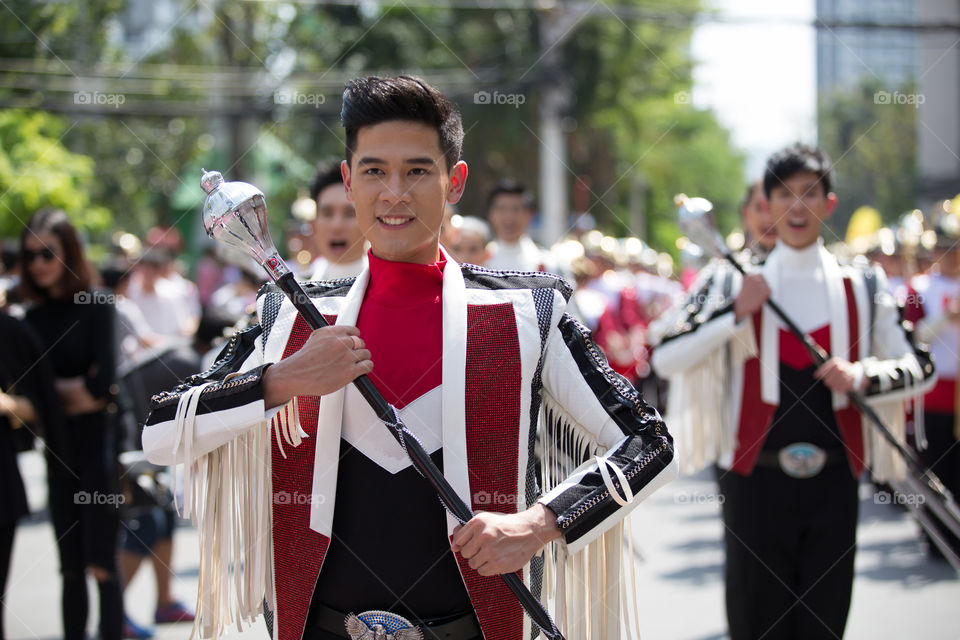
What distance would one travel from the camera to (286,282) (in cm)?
237

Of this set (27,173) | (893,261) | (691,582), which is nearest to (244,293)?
(691,582)

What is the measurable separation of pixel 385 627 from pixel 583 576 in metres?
0.49

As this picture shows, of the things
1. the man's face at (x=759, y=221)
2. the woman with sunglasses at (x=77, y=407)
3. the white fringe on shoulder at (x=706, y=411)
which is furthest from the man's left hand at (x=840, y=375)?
the woman with sunglasses at (x=77, y=407)

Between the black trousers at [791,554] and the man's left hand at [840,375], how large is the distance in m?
0.34

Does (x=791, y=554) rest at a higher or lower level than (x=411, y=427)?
lower

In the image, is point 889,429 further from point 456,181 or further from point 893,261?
point 893,261

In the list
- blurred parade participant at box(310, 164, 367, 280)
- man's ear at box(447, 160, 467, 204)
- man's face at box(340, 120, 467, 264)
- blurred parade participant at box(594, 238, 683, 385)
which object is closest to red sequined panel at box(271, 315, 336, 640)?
man's face at box(340, 120, 467, 264)

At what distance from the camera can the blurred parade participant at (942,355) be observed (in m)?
7.61

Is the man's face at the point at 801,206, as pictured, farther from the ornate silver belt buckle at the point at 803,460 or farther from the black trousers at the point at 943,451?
the black trousers at the point at 943,451

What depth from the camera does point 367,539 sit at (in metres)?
2.39

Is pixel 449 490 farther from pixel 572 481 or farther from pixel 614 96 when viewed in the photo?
pixel 614 96

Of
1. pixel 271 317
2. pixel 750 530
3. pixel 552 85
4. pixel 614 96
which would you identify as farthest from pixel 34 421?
pixel 614 96

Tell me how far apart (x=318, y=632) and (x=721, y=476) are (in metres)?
2.60

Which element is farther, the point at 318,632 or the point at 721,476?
the point at 721,476
